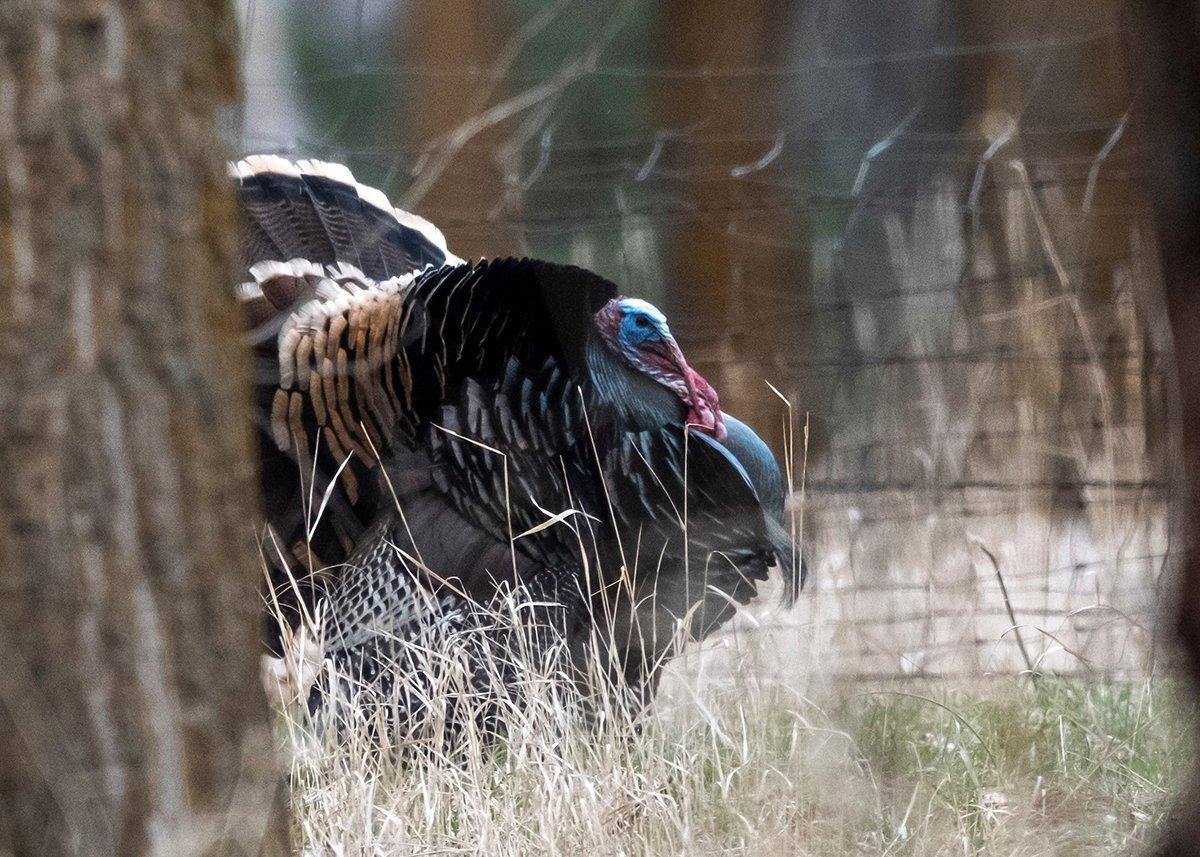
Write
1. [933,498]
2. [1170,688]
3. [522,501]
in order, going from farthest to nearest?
[933,498] < [522,501] < [1170,688]

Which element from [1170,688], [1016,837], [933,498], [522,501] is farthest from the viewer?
[933,498]

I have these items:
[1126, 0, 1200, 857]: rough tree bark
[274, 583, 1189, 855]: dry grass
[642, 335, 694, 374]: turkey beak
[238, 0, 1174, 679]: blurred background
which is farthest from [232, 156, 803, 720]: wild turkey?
[1126, 0, 1200, 857]: rough tree bark

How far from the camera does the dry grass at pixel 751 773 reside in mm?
1918

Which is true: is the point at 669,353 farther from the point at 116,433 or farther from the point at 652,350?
the point at 116,433

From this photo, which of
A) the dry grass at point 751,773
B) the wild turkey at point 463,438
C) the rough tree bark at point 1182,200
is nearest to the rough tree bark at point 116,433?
the rough tree bark at point 1182,200

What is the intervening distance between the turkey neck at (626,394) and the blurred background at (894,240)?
0.17 metres

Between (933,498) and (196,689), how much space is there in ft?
7.65

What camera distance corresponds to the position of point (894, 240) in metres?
3.08

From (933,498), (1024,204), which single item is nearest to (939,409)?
(933,498)

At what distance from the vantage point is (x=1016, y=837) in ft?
6.16

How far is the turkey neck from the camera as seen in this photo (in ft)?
9.66

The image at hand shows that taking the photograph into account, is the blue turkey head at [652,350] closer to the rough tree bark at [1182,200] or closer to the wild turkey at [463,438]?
the wild turkey at [463,438]

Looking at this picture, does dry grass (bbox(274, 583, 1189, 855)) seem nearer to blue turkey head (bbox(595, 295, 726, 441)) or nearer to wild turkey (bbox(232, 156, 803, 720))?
wild turkey (bbox(232, 156, 803, 720))

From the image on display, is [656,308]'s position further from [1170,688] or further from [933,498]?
[1170,688]
